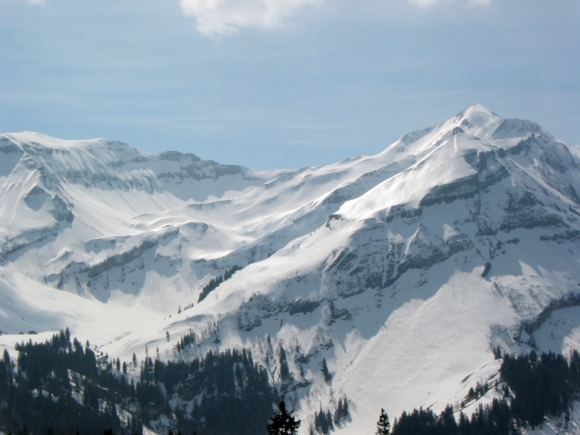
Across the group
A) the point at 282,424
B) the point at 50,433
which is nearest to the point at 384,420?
the point at 282,424

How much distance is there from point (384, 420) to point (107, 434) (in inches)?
2140

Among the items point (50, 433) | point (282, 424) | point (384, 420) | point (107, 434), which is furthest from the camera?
point (50, 433)

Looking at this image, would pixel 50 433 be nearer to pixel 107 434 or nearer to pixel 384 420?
pixel 107 434

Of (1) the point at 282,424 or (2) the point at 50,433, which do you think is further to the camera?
(2) the point at 50,433

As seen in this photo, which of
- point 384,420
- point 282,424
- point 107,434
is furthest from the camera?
point 384,420

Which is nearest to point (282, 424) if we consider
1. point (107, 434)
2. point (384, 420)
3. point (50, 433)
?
point (107, 434)

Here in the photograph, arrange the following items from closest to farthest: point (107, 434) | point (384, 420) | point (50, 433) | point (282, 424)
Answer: point (282, 424), point (107, 434), point (384, 420), point (50, 433)

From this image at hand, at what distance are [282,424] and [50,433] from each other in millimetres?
95283

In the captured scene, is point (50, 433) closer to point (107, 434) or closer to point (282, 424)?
point (107, 434)

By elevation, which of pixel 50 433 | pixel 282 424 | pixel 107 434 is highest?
pixel 50 433

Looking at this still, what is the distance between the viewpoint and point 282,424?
382 feet

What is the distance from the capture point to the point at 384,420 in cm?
16062

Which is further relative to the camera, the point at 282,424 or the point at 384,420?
the point at 384,420

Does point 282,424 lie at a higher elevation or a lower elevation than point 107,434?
lower
